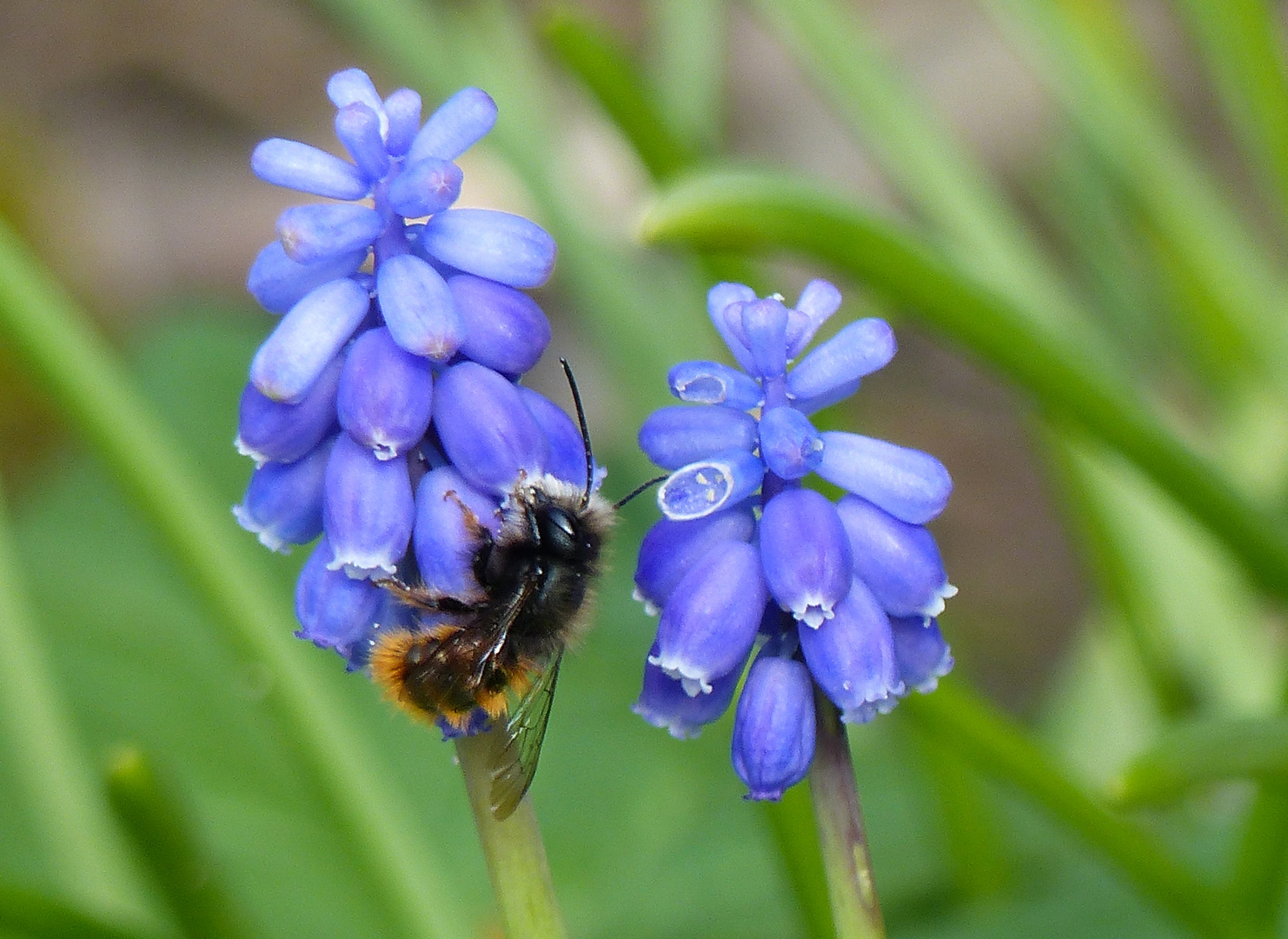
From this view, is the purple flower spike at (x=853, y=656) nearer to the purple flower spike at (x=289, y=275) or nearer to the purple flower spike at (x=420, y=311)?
the purple flower spike at (x=420, y=311)

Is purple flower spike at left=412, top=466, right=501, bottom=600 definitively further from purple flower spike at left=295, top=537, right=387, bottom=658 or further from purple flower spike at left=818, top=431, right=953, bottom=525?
purple flower spike at left=818, top=431, right=953, bottom=525

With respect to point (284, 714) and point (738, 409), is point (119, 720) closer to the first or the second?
point (284, 714)

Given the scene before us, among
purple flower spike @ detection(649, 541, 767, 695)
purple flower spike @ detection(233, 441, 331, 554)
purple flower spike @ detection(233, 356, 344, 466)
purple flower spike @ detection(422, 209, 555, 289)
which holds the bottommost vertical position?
purple flower spike @ detection(649, 541, 767, 695)

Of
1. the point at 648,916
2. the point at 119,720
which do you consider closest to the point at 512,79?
the point at 119,720

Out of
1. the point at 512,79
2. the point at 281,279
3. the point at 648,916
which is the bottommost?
the point at 648,916

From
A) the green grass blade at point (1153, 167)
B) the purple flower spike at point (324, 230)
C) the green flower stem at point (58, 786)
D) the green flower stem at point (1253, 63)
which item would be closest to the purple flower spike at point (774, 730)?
the purple flower spike at point (324, 230)

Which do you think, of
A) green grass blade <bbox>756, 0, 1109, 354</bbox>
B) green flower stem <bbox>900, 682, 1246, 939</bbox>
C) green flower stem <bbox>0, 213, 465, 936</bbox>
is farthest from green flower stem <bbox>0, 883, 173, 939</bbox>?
green grass blade <bbox>756, 0, 1109, 354</bbox>

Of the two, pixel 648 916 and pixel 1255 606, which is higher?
pixel 1255 606
